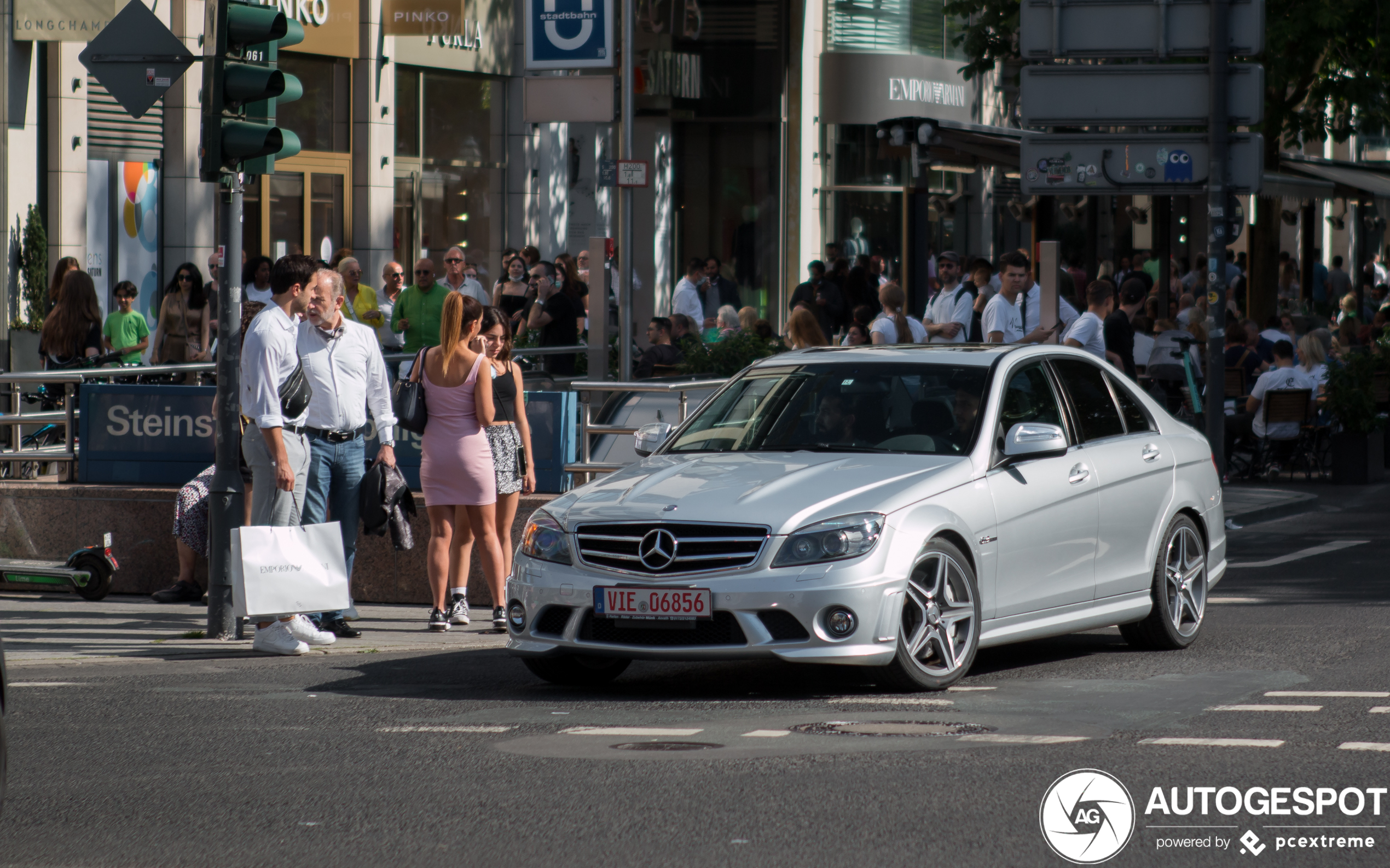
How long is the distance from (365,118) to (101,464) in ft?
45.9

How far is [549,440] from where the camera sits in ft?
41.2

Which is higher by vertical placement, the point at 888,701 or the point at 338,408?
the point at 338,408

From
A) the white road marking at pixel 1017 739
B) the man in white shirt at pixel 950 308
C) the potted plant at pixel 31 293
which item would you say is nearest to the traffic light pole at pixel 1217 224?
the man in white shirt at pixel 950 308

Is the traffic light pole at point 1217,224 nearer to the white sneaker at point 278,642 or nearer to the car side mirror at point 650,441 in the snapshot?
the car side mirror at point 650,441

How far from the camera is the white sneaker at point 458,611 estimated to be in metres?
11.4

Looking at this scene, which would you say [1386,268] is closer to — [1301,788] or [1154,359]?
[1154,359]

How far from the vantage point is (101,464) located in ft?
42.7

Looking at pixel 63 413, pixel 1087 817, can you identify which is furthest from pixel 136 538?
pixel 1087 817

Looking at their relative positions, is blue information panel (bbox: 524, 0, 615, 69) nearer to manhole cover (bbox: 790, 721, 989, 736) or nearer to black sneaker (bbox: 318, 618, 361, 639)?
black sneaker (bbox: 318, 618, 361, 639)

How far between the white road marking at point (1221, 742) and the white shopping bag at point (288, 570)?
4.46 m

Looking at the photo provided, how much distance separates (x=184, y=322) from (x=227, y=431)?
24.9 feet

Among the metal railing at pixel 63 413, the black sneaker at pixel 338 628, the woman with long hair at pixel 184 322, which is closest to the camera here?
the black sneaker at pixel 338 628

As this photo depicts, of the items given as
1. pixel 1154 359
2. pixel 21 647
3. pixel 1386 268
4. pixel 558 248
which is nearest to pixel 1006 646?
pixel 21 647

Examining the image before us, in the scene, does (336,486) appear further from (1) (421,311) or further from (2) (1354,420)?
(2) (1354,420)
